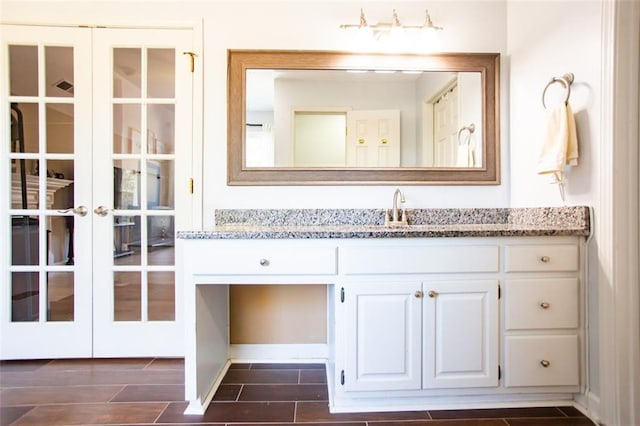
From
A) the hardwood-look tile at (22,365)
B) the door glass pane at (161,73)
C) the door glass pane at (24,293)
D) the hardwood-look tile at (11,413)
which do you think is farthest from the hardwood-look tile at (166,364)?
the door glass pane at (161,73)

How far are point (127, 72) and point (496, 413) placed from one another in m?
2.74

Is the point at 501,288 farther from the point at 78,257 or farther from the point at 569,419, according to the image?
the point at 78,257

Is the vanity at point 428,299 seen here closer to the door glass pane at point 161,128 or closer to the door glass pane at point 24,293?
the door glass pane at point 161,128

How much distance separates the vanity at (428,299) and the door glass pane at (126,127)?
3.24ft

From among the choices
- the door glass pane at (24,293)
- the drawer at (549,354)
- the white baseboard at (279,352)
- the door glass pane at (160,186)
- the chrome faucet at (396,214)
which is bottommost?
the white baseboard at (279,352)

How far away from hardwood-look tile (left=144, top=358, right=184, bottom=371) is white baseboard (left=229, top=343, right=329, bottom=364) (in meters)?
0.30

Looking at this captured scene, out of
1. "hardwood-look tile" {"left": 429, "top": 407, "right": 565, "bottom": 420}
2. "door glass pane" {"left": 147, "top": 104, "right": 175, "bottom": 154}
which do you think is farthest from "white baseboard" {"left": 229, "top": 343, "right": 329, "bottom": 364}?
"door glass pane" {"left": 147, "top": 104, "right": 175, "bottom": 154}

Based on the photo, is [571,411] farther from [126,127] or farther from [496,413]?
[126,127]

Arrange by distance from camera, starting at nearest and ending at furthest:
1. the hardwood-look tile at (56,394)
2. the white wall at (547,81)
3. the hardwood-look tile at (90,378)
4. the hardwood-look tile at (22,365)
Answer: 1. the white wall at (547,81)
2. the hardwood-look tile at (56,394)
3. the hardwood-look tile at (90,378)
4. the hardwood-look tile at (22,365)

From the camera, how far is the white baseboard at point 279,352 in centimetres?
204

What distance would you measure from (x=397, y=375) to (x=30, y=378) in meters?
1.98

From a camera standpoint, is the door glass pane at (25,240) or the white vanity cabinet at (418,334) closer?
the white vanity cabinet at (418,334)

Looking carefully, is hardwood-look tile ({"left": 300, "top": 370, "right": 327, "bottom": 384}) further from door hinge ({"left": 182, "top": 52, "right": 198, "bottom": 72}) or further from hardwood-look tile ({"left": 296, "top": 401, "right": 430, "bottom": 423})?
door hinge ({"left": 182, "top": 52, "right": 198, "bottom": 72})

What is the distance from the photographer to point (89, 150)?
79.2 inches
